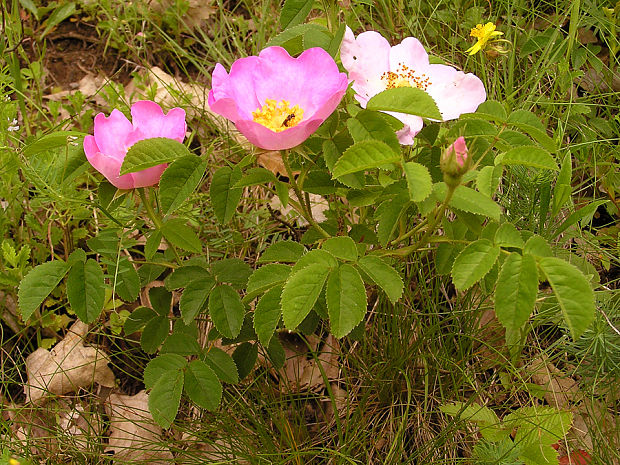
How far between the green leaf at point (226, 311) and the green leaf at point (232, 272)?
4 centimetres

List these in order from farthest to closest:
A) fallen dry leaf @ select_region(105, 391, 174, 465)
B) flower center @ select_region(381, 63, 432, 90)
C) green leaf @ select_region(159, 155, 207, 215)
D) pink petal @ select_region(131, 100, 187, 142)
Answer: fallen dry leaf @ select_region(105, 391, 174, 465), flower center @ select_region(381, 63, 432, 90), pink petal @ select_region(131, 100, 187, 142), green leaf @ select_region(159, 155, 207, 215)

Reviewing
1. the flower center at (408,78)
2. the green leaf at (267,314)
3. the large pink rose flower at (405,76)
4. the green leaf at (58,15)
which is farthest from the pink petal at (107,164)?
the green leaf at (58,15)

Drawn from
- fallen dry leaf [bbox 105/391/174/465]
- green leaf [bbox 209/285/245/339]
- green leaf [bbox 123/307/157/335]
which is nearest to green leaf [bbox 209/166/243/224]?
green leaf [bbox 209/285/245/339]

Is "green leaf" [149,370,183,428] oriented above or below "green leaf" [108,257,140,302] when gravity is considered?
below

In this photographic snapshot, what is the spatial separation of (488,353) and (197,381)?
766 mm

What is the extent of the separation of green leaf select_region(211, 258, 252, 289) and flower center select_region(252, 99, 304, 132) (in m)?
0.37

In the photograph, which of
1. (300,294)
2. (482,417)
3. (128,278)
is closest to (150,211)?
(128,278)

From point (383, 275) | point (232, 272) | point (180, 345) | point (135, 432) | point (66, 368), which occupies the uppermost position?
point (383, 275)

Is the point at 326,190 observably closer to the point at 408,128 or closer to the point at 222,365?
the point at 408,128

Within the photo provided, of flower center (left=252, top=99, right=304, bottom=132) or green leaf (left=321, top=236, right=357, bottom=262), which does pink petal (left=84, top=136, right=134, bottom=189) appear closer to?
flower center (left=252, top=99, right=304, bottom=132)

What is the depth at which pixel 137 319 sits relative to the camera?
1546 millimetres

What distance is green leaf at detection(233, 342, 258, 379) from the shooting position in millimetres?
1520

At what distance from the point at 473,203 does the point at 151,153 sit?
572 millimetres

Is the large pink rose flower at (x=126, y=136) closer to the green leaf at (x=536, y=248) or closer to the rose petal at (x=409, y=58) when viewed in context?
the rose petal at (x=409, y=58)
